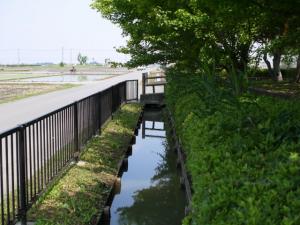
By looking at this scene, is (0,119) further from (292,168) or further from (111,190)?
(292,168)

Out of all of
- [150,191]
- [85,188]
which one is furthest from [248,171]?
[150,191]

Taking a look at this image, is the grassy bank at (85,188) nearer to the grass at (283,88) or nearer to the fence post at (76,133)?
the fence post at (76,133)

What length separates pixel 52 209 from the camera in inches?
239

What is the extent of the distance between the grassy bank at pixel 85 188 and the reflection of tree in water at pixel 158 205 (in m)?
0.53

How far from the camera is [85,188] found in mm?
7211

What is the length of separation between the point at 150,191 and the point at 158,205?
81 centimetres

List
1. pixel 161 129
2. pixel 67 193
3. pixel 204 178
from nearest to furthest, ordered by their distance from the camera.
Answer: pixel 204 178 → pixel 67 193 → pixel 161 129

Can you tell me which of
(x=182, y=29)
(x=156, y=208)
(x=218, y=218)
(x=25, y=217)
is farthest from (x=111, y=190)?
(x=182, y=29)

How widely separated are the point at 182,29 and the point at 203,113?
7.33 m

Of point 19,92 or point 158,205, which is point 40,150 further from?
point 19,92

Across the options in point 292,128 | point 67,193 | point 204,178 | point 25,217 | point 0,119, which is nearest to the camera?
point 204,178

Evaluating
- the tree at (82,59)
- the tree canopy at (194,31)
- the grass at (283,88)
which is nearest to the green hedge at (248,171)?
the tree canopy at (194,31)

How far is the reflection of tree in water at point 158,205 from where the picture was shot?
287 inches

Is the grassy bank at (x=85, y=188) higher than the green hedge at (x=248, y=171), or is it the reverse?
the green hedge at (x=248, y=171)
